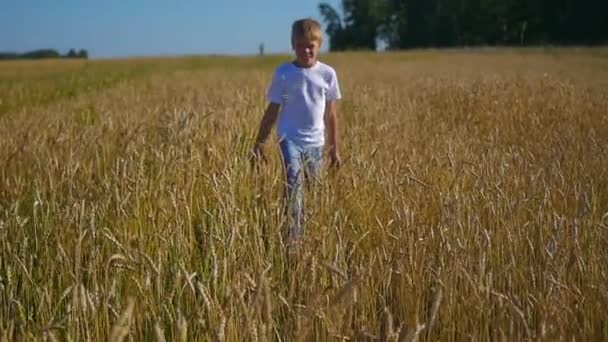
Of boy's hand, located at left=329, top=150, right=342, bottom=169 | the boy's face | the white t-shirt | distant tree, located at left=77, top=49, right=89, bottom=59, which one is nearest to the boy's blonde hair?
the boy's face

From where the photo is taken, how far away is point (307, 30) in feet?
10.3

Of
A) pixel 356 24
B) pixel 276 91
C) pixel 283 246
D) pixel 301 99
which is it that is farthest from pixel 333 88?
pixel 356 24

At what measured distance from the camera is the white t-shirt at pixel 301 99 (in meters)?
3.28

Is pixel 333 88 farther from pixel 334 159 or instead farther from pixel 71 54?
pixel 71 54

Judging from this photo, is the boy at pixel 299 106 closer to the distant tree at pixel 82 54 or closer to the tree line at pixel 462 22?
the tree line at pixel 462 22

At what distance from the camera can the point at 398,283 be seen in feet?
6.54

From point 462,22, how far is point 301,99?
53.6 meters

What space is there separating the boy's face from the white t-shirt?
0.13 feet

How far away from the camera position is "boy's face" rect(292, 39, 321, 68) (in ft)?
10.4

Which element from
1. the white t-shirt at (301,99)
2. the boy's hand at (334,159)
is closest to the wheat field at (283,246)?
the boy's hand at (334,159)

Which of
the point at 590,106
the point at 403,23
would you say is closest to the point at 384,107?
the point at 590,106

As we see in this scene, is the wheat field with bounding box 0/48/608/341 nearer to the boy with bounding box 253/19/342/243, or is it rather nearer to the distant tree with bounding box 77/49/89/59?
the boy with bounding box 253/19/342/243

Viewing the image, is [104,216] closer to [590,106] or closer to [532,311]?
[532,311]

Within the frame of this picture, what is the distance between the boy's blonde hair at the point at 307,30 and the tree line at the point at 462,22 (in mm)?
22649
